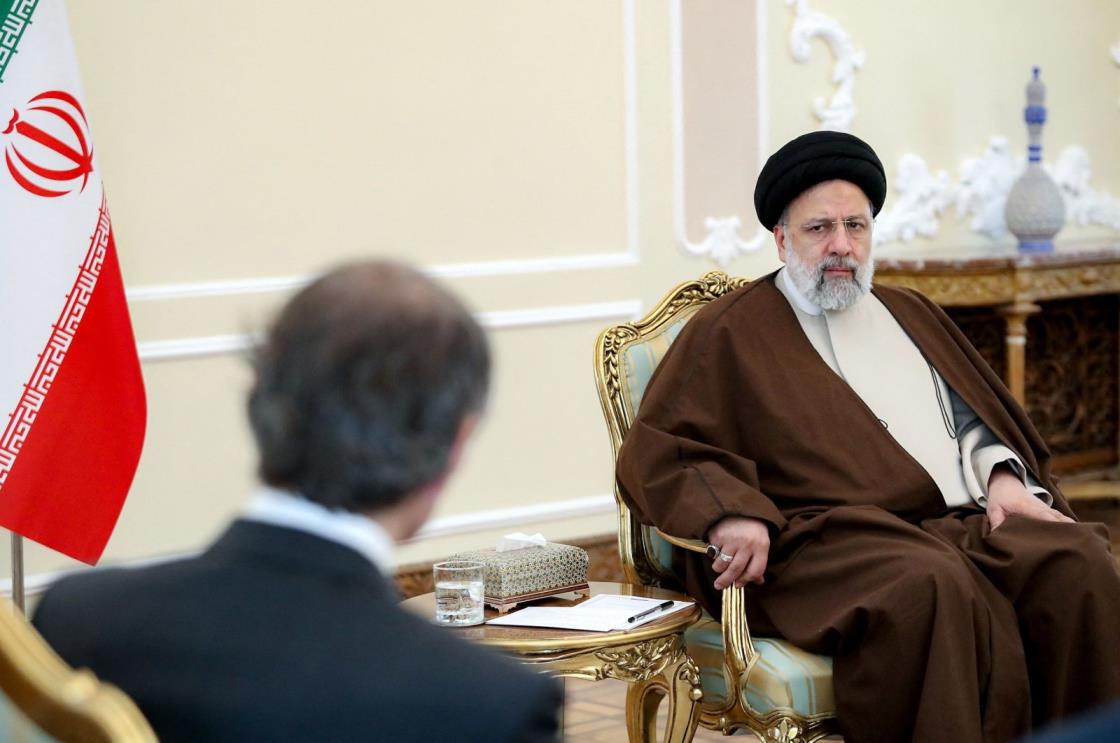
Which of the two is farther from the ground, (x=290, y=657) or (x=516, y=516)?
(x=290, y=657)

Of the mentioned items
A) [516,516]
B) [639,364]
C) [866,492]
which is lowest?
[516,516]

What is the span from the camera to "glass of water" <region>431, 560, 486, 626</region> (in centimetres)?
278

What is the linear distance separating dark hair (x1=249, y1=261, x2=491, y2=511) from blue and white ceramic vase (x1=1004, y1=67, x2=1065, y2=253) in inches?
205

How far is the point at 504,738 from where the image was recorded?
3.74ft

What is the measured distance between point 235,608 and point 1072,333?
235 inches

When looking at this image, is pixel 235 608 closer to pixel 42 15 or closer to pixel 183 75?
pixel 42 15

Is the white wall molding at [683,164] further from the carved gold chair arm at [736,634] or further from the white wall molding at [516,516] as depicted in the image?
the carved gold chair arm at [736,634]

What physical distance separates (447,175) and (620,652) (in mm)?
2440

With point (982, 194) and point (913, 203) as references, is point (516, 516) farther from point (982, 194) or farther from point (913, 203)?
point (982, 194)

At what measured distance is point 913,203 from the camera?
6.07m

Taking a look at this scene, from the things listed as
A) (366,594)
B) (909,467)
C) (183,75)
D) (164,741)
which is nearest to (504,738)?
(366,594)

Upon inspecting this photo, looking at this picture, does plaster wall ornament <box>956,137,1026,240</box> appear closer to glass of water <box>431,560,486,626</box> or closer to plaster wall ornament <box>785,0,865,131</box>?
plaster wall ornament <box>785,0,865,131</box>

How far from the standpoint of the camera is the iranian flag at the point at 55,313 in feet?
11.1

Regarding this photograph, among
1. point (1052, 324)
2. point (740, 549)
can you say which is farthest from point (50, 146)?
point (1052, 324)
